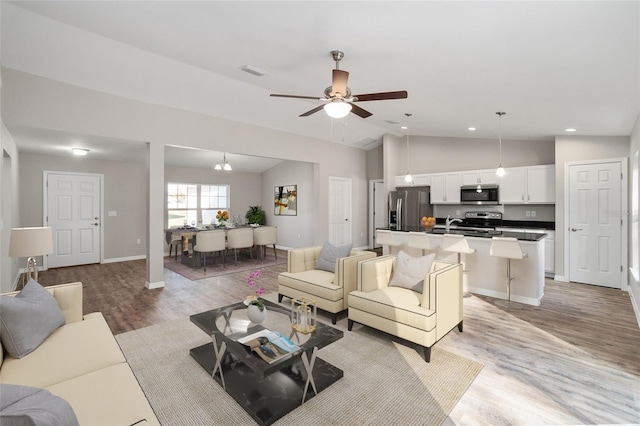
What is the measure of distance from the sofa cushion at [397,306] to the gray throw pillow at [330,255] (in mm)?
893

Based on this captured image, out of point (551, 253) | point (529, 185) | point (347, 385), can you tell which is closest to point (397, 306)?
point (347, 385)

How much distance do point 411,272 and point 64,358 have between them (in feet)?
9.48

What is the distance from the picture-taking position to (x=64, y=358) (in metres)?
1.88

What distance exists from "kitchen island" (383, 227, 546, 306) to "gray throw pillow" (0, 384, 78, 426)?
462 cm

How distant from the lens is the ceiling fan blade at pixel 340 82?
2756 mm

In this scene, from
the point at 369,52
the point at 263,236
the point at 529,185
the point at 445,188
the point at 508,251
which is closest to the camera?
the point at 369,52

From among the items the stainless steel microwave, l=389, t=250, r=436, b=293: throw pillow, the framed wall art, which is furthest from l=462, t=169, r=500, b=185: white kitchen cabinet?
the framed wall art

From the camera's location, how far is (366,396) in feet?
7.20

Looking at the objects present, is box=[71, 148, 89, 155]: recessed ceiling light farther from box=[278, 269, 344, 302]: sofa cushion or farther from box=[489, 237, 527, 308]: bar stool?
box=[489, 237, 527, 308]: bar stool

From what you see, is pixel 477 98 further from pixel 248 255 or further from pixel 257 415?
pixel 248 255

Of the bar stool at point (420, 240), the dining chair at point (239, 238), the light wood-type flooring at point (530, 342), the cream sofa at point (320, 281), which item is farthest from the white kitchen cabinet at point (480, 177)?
the dining chair at point (239, 238)

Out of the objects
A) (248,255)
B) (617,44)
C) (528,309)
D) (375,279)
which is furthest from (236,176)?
(617,44)

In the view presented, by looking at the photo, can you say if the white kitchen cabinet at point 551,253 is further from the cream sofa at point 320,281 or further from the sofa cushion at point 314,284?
the sofa cushion at point 314,284

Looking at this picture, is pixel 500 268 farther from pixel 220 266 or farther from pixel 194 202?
pixel 194 202
